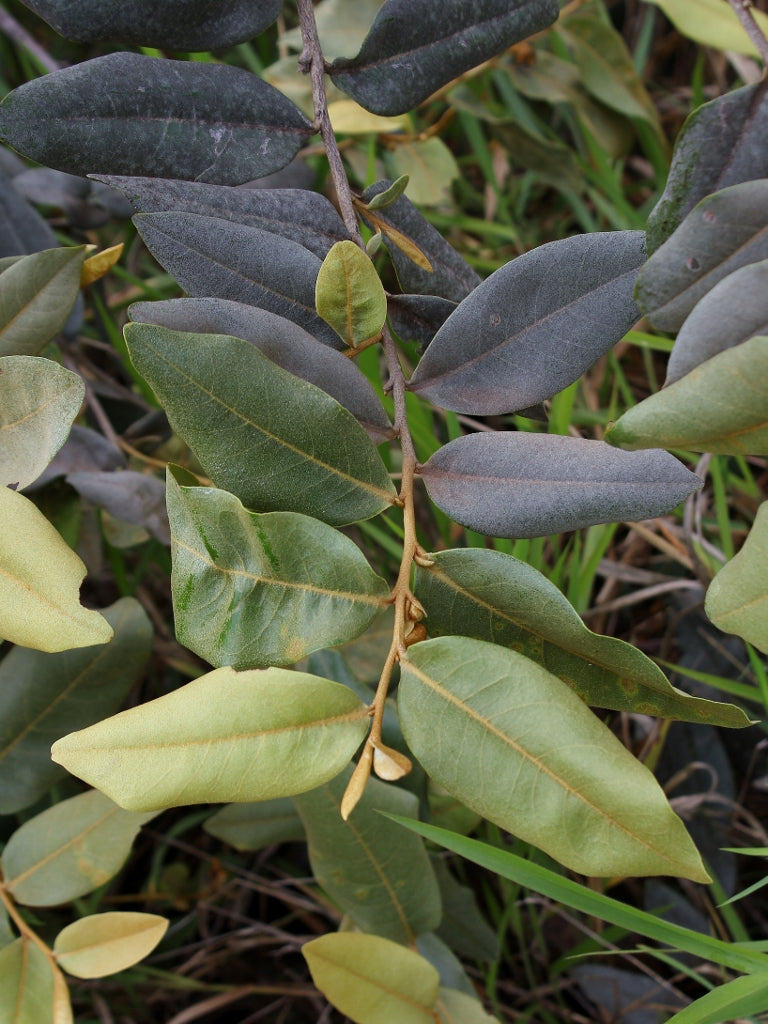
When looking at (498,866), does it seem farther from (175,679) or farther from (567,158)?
(567,158)

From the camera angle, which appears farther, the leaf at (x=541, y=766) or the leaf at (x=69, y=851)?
the leaf at (x=69, y=851)

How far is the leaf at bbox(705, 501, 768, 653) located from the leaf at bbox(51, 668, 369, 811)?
20cm

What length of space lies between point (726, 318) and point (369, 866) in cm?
55

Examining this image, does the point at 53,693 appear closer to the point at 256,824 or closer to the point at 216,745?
the point at 256,824

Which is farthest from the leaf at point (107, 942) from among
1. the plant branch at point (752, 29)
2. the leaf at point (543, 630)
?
the plant branch at point (752, 29)

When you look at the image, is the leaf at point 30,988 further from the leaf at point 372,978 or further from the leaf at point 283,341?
the leaf at point 283,341

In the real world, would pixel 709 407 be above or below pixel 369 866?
above

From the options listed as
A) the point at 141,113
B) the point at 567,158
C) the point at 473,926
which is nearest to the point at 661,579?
the point at 473,926

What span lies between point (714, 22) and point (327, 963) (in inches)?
39.6

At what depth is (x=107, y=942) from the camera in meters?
0.66

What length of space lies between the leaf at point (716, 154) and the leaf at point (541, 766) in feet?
0.80

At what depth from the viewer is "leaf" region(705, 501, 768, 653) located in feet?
1.30

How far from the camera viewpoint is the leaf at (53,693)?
74 cm

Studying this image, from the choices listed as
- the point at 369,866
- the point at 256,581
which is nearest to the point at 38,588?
the point at 256,581
